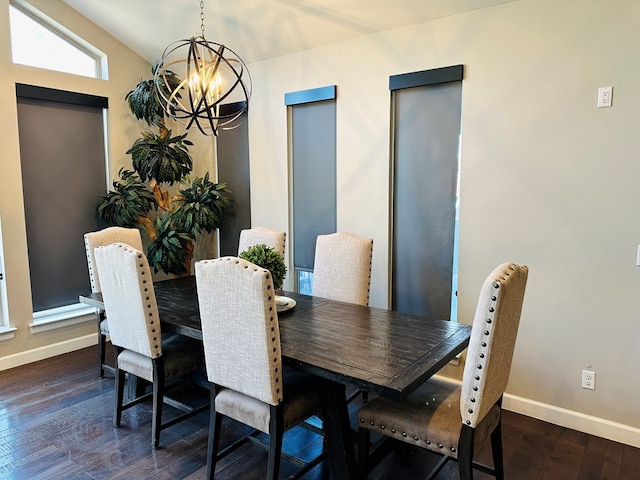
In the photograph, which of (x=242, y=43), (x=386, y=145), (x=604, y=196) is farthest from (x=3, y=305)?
(x=604, y=196)

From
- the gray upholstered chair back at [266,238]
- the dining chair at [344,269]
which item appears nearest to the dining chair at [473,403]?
the dining chair at [344,269]

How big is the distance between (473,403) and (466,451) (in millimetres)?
209

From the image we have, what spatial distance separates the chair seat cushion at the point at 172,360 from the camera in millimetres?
2686

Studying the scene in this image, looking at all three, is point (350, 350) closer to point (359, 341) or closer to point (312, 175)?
point (359, 341)

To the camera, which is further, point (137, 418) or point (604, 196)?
point (137, 418)

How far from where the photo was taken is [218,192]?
452 centimetres

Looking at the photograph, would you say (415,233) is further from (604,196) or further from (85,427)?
(85,427)

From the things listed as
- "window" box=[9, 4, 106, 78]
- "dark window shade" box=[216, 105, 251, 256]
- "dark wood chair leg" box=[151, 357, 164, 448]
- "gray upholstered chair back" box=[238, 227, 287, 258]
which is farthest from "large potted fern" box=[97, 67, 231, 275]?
"dark wood chair leg" box=[151, 357, 164, 448]

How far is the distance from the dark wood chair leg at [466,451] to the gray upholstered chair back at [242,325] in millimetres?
795

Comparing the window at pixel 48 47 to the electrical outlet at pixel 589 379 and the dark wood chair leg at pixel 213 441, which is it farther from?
the electrical outlet at pixel 589 379

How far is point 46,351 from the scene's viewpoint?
410 centimetres

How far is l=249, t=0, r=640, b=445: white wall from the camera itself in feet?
8.55

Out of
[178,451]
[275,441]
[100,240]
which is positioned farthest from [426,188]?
[100,240]

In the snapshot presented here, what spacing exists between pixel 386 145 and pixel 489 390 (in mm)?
2210
